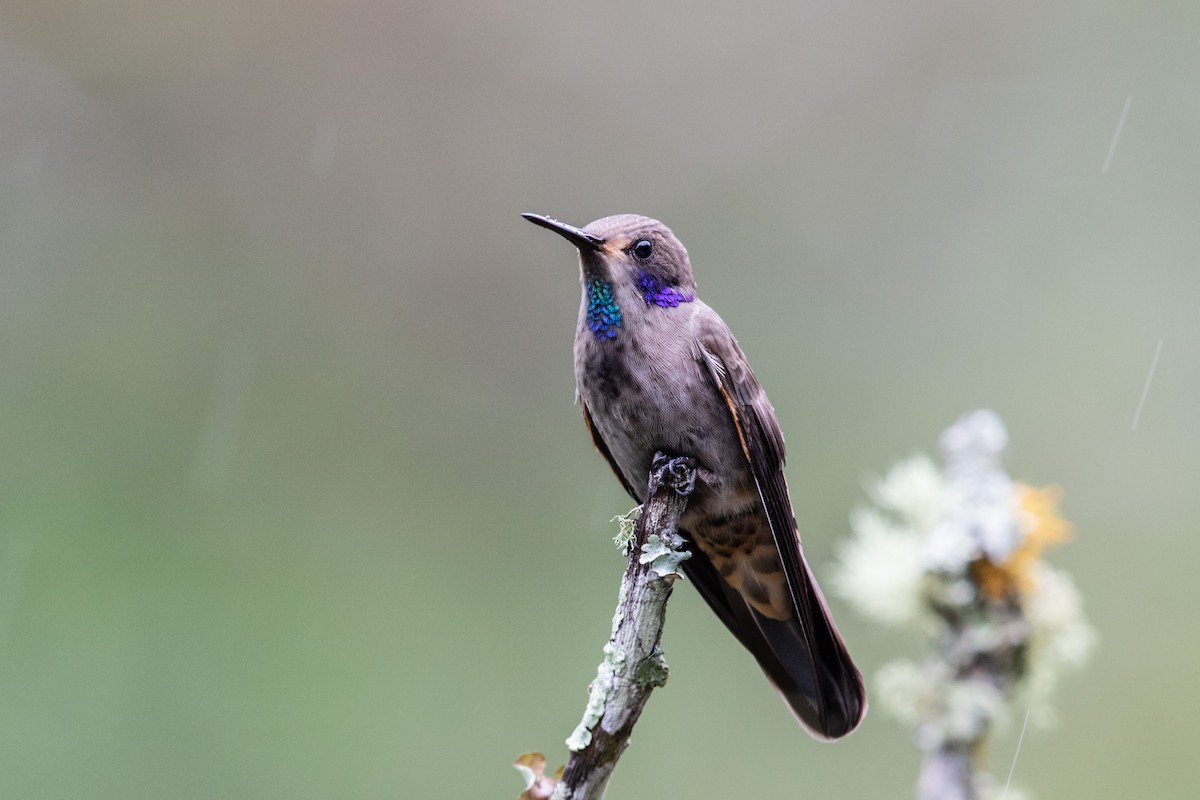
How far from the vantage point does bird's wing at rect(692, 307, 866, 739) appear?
279 cm

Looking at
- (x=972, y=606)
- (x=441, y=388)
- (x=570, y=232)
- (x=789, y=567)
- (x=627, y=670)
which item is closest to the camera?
(x=972, y=606)

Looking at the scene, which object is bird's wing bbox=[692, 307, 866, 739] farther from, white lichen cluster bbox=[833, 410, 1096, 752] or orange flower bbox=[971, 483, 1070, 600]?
orange flower bbox=[971, 483, 1070, 600]

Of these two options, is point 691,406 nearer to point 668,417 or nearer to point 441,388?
point 668,417

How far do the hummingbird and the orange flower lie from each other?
0.97 metres

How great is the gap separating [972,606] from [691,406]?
118cm

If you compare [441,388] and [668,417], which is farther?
[441,388]

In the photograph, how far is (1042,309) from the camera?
21.1ft

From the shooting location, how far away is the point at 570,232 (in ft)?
8.86

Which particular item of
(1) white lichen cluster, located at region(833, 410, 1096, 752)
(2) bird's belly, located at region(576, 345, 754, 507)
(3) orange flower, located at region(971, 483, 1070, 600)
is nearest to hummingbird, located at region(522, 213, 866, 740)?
(2) bird's belly, located at region(576, 345, 754, 507)

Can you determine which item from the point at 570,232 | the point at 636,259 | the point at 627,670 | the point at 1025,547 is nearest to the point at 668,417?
the point at 636,259

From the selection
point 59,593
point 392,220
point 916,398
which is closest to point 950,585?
point 916,398

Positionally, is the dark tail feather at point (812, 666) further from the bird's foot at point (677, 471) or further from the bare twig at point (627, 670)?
the bare twig at point (627, 670)

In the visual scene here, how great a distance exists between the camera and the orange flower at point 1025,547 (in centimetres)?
178

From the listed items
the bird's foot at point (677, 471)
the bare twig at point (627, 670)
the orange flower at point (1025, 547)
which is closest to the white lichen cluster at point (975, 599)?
the orange flower at point (1025, 547)
